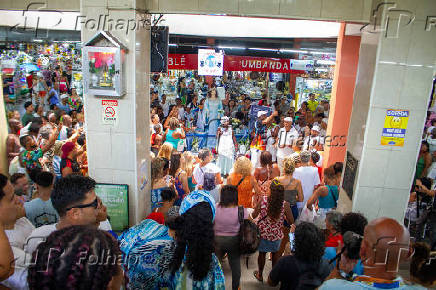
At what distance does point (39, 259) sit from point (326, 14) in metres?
4.13

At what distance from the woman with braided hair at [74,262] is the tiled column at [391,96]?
11.3 feet

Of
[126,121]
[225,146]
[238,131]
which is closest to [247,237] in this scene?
[126,121]

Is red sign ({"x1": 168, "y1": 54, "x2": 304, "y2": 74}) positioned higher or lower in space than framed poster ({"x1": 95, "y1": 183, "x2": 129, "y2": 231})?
higher

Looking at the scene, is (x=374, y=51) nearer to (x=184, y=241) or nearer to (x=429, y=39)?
(x=429, y=39)

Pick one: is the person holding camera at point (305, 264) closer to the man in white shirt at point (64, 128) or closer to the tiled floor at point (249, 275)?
the tiled floor at point (249, 275)

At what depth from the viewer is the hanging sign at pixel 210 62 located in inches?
341

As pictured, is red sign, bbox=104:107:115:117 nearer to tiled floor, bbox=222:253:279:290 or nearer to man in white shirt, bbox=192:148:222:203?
man in white shirt, bbox=192:148:222:203

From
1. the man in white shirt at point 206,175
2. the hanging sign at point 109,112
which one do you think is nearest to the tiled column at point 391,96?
the man in white shirt at point 206,175

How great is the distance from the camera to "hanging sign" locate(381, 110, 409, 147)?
3.79 m

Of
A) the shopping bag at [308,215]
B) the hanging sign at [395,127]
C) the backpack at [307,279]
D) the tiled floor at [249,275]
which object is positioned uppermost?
the hanging sign at [395,127]

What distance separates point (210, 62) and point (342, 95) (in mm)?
4022

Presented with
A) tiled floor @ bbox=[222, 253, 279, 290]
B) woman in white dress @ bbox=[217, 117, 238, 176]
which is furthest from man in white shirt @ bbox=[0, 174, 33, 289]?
woman in white dress @ bbox=[217, 117, 238, 176]

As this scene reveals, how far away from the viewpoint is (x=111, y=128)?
4.11 meters

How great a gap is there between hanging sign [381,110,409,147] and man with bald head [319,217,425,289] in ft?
7.28
